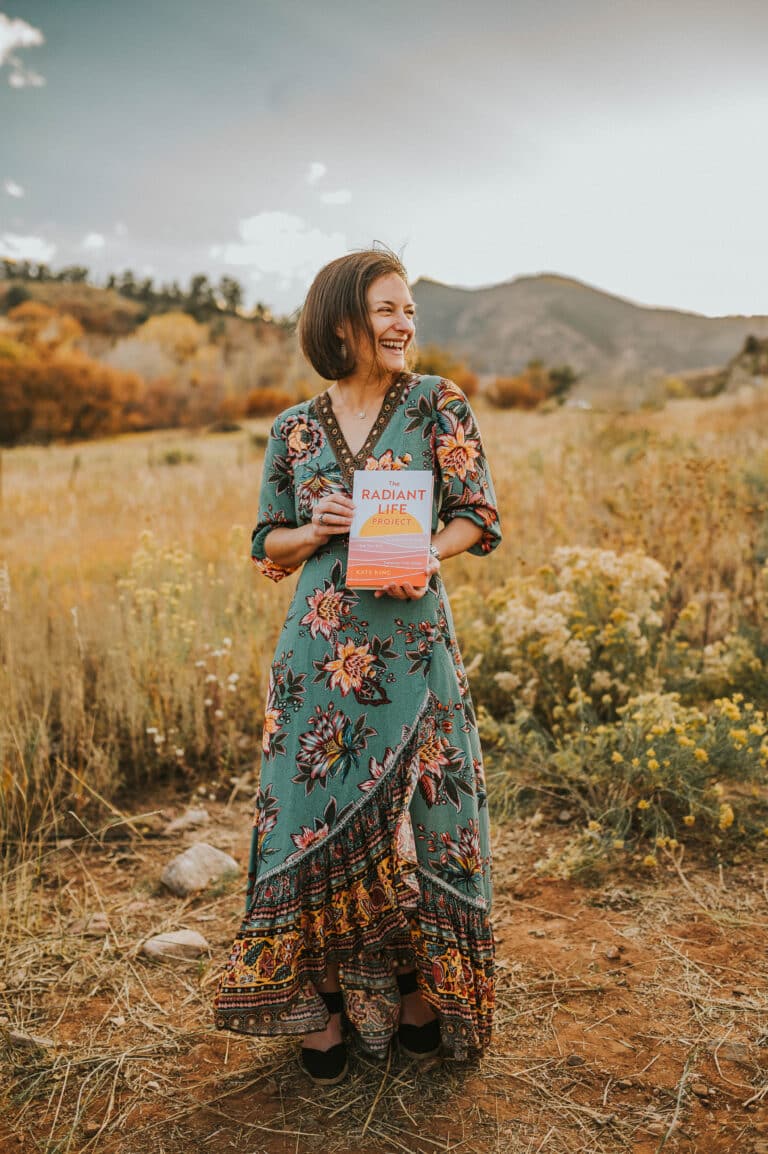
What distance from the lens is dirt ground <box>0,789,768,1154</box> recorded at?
1.91m

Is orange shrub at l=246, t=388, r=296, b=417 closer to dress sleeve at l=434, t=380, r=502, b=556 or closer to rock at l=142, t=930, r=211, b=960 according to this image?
rock at l=142, t=930, r=211, b=960

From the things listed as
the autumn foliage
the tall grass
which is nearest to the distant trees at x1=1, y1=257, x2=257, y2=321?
the autumn foliage

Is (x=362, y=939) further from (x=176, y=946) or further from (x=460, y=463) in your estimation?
(x=460, y=463)

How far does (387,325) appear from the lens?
199 cm

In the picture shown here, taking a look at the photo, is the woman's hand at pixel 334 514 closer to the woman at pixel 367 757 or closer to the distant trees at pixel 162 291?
the woman at pixel 367 757

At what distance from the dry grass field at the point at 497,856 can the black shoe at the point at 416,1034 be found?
7 cm

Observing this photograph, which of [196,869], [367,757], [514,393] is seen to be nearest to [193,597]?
[196,869]

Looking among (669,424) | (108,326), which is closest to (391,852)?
(669,424)

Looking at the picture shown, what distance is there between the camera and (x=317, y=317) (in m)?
2.04

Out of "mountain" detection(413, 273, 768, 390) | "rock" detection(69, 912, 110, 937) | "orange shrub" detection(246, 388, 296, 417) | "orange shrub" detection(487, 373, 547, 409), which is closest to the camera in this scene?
"rock" detection(69, 912, 110, 937)

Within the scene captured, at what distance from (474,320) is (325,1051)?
43.3 m

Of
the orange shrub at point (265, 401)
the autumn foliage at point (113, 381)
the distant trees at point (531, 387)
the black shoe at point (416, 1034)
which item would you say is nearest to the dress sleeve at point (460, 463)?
the black shoe at point (416, 1034)

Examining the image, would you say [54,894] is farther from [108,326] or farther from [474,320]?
[474,320]

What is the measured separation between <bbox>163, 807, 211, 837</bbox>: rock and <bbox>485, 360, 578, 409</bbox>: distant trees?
21723 millimetres
